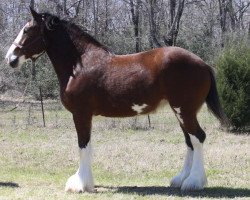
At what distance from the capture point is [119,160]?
30.8 feet

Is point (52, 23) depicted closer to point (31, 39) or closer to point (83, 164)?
point (31, 39)

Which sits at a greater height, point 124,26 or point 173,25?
point 173,25

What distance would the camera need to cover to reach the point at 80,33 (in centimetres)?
704

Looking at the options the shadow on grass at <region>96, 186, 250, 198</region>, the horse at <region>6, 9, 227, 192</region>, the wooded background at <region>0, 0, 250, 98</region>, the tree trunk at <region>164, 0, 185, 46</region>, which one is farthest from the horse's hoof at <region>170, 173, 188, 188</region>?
the tree trunk at <region>164, 0, 185, 46</region>

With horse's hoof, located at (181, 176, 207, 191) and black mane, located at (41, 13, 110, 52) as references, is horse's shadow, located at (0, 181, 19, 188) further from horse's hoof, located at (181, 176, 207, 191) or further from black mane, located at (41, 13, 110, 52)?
horse's hoof, located at (181, 176, 207, 191)

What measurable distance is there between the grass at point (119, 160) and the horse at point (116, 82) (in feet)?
1.50

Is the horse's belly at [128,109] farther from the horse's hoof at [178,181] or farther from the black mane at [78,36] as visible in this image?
the horse's hoof at [178,181]

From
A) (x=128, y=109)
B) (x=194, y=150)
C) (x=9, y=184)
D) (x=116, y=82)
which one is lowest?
(x=9, y=184)

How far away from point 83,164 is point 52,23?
6.74 feet

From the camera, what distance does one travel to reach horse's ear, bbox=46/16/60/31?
6839mm

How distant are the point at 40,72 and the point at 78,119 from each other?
61.4 ft

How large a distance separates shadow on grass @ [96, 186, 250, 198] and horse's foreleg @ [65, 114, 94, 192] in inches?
16.3

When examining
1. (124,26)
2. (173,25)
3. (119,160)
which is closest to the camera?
(119,160)

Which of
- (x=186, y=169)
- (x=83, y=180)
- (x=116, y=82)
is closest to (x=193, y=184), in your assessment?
(x=186, y=169)
